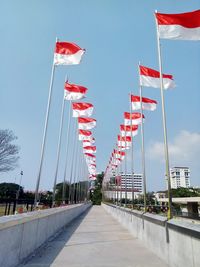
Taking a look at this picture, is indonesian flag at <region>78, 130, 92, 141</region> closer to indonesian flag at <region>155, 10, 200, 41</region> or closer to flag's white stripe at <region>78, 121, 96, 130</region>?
flag's white stripe at <region>78, 121, 96, 130</region>

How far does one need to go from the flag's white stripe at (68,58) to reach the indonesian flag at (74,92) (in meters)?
3.39

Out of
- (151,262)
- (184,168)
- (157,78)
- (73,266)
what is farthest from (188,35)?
(184,168)

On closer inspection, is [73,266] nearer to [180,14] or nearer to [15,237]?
[15,237]

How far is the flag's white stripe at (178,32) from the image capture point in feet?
33.6

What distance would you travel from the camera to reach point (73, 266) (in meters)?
6.88

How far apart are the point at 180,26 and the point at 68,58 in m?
6.66

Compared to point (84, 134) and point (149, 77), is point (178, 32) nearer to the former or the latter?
point (149, 77)

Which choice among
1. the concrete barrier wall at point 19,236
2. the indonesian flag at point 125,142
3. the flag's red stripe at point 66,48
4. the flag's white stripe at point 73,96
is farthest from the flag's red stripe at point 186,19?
the indonesian flag at point 125,142

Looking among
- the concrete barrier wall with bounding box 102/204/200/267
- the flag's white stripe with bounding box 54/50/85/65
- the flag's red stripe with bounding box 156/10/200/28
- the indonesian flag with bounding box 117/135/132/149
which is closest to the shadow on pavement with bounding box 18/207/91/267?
the concrete barrier wall with bounding box 102/204/200/267

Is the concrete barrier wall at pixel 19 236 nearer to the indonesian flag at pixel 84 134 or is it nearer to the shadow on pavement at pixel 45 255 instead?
the shadow on pavement at pixel 45 255

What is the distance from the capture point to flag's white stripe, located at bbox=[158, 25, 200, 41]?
10.2 m

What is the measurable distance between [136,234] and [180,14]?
8985 mm

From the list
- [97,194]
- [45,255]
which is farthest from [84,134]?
[97,194]

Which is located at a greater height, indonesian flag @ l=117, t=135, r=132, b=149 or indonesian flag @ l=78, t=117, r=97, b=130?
indonesian flag @ l=78, t=117, r=97, b=130
